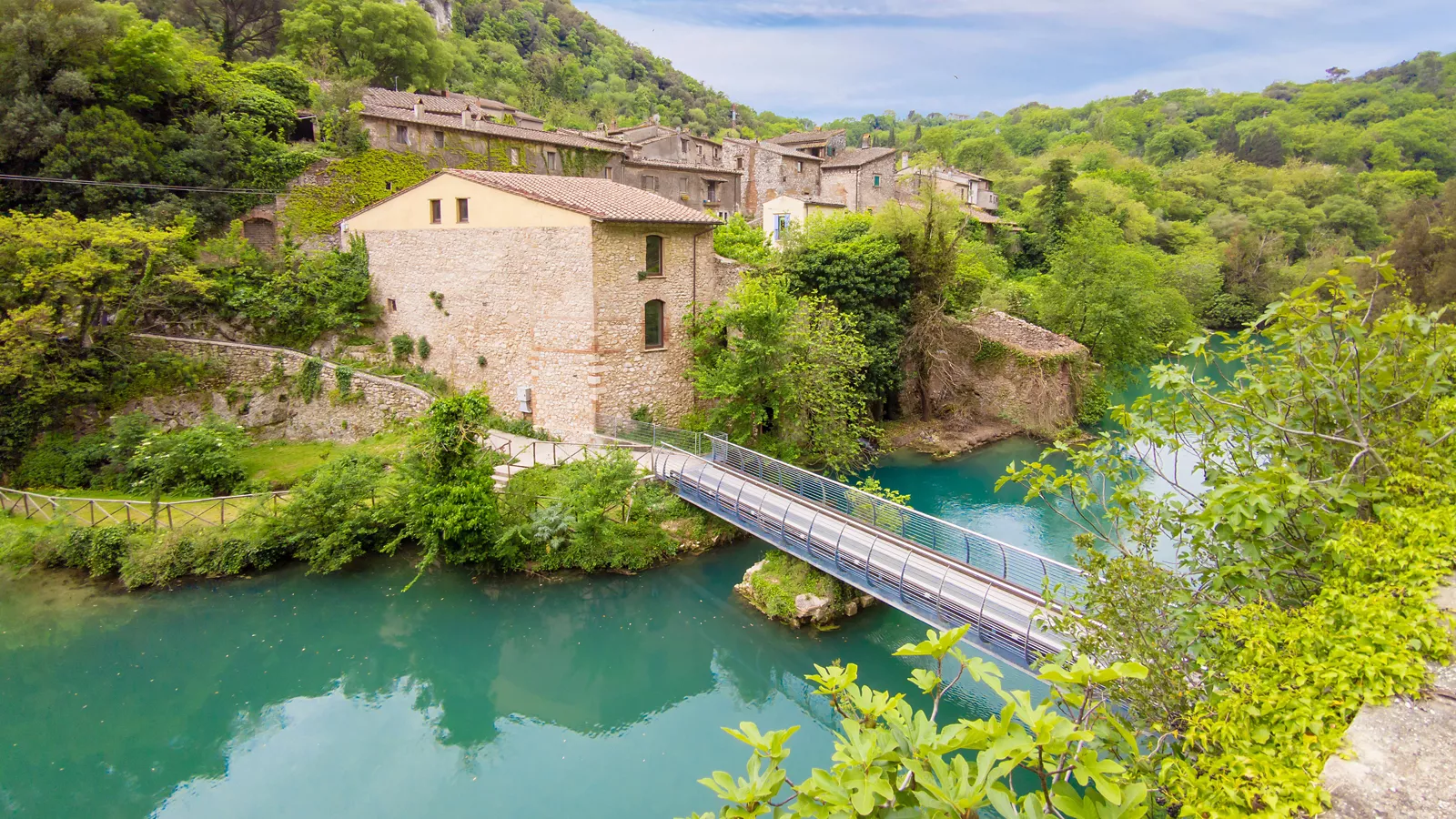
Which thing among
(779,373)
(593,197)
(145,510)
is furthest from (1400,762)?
(145,510)

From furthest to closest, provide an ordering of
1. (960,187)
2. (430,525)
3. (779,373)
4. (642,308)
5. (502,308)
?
(960,187) < (502,308) < (642,308) < (779,373) < (430,525)

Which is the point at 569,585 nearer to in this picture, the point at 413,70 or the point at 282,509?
the point at 282,509

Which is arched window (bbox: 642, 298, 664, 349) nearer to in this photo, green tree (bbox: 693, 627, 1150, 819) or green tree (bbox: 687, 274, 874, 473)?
green tree (bbox: 687, 274, 874, 473)

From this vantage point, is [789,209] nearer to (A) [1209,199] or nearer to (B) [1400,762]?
(B) [1400,762]

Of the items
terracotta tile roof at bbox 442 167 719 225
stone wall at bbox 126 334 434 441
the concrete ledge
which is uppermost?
terracotta tile roof at bbox 442 167 719 225

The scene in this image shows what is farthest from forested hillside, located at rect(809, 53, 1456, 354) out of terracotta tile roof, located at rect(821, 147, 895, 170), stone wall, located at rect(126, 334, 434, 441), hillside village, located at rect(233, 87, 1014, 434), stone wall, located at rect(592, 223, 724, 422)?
stone wall, located at rect(126, 334, 434, 441)
